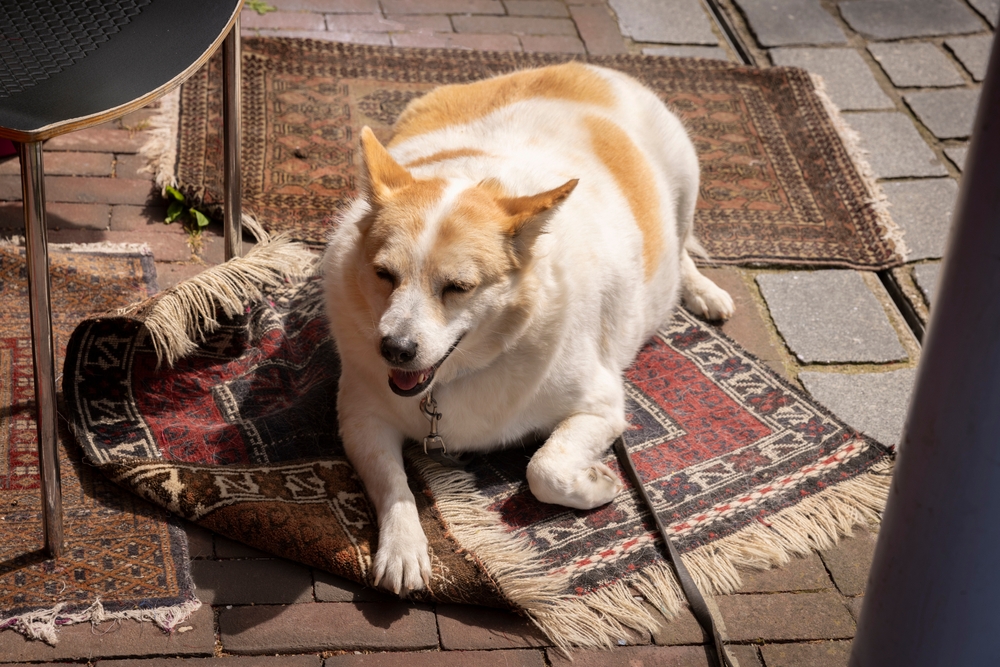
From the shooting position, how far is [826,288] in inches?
151

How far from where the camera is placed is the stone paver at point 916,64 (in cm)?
508

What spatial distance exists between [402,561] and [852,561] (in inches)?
49.2

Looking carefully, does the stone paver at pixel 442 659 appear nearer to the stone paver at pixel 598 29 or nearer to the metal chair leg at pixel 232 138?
the metal chair leg at pixel 232 138

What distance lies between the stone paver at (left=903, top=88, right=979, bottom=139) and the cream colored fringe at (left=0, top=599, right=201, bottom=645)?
158 inches

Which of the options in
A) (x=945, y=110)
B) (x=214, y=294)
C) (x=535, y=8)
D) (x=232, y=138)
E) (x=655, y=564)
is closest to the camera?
(x=655, y=564)

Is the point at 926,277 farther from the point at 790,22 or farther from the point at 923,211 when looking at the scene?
the point at 790,22

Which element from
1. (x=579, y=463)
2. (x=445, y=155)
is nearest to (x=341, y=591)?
(x=579, y=463)

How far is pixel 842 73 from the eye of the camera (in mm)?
5160

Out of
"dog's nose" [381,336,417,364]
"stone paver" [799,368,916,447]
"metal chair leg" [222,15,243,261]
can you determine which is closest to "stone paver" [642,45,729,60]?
"stone paver" [799,368,916,447]

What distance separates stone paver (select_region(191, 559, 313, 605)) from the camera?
246 cm

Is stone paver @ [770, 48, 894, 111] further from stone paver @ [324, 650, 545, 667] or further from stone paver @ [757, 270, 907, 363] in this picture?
stone paver @ [324, 650, 545, 667]

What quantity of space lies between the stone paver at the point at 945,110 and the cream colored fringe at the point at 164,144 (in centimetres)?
347

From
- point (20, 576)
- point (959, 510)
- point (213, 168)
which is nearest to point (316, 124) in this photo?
point (213, 168)

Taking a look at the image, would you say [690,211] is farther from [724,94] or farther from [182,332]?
[182,332]
